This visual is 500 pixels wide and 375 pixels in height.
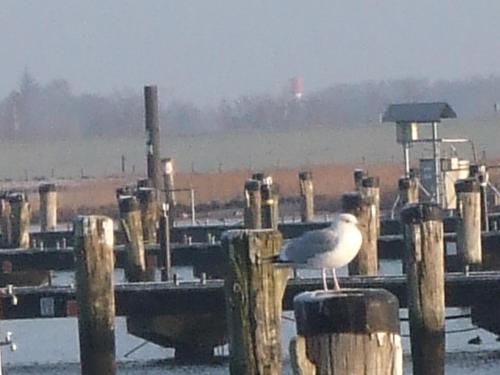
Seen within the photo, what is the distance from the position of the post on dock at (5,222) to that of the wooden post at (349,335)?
25.4 meters

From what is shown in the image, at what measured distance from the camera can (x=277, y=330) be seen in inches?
463

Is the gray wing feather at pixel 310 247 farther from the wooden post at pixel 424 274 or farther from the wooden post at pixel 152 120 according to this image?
the wooden post at pixel 152 120

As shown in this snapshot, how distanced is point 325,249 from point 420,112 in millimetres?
27058

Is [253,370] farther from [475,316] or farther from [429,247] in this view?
[475,316]

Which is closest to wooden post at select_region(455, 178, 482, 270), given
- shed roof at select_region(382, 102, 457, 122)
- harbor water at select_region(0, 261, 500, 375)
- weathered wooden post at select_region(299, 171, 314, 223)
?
harbor water at select_region(0, 261, 500, 375)

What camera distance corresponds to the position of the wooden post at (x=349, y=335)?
6.73 metres

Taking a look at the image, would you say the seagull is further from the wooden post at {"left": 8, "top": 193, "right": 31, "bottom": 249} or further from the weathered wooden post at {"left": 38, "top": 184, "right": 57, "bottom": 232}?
the weathered wooden post at {"left": 38, "top": 184, "right": 57, "bottom": 232}

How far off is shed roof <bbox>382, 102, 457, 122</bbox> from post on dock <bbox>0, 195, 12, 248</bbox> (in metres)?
8.15

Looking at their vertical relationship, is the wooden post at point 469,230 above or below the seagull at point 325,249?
below

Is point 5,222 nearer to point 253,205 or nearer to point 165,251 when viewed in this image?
point 253,205

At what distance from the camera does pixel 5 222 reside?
33.5m

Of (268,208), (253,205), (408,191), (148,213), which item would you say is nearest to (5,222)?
(148,213)

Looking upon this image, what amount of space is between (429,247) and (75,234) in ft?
9.92

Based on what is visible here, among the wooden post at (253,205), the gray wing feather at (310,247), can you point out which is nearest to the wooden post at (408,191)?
the wooden post at (253,205)
